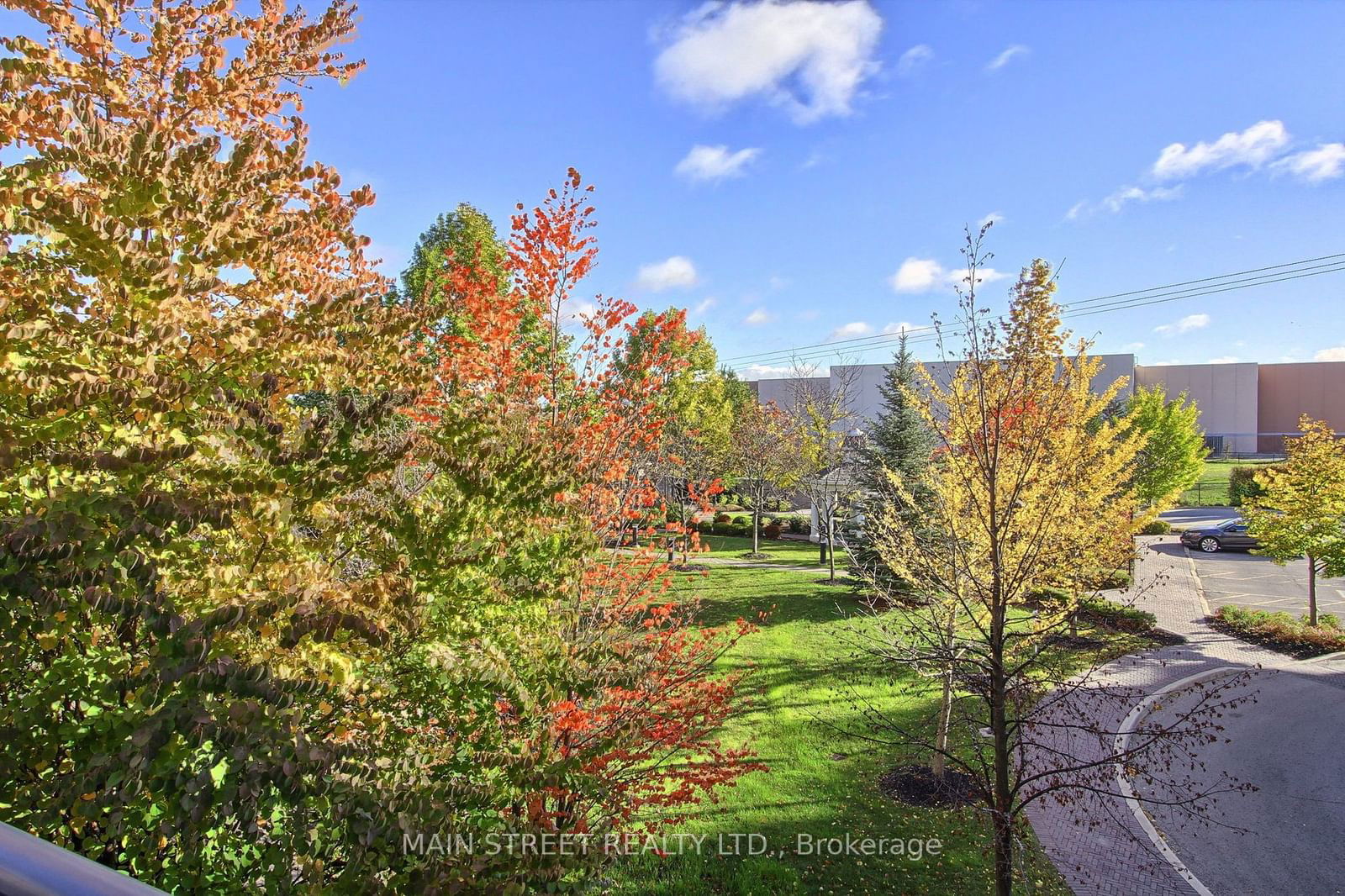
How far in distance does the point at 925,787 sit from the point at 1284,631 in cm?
1172

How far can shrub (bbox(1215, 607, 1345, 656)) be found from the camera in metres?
13.9

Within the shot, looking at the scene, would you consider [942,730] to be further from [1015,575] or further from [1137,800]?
[1015,575]

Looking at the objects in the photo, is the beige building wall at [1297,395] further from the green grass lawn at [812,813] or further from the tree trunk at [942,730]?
the tree trunk at [942,730]

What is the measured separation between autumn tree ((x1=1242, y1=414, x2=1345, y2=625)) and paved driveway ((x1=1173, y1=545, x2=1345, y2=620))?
9.62ft

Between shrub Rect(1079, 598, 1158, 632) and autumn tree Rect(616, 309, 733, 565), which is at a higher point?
autumn tree Rect(616, 309, 733, 565)

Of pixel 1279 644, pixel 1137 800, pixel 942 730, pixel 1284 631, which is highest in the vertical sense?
pixel 1137 800

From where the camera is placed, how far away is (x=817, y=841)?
7.04m

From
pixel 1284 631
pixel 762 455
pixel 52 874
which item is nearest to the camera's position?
pixel 52 874

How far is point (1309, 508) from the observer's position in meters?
14.7

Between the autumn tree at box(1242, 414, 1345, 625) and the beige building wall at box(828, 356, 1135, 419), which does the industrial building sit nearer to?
the beige building wall at box(828, 356, 1135, 419)

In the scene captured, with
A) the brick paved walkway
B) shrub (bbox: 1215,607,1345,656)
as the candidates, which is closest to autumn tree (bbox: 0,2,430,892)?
the brick paved walkway

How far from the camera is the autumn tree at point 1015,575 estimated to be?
16.9ft

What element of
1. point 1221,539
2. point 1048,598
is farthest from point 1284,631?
point 1221,539

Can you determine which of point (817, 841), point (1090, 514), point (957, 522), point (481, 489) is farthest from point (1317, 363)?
point (481, 489)
